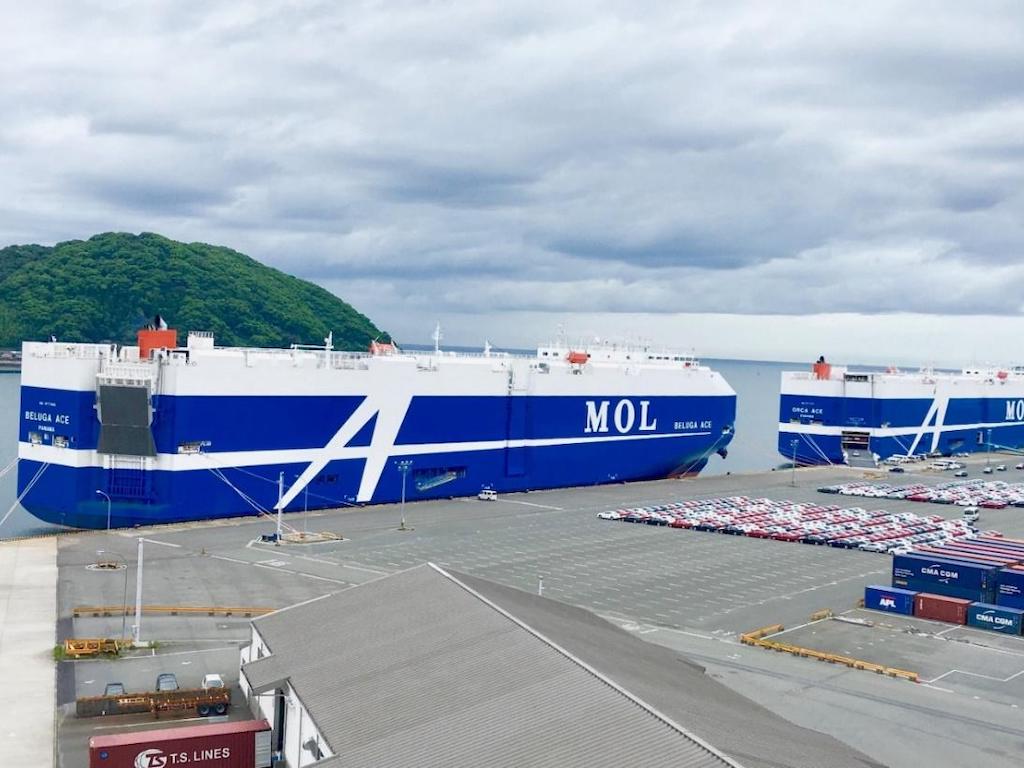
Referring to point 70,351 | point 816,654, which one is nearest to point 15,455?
point 70,351

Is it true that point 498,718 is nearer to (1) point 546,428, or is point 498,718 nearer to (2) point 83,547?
(2) point 83,547

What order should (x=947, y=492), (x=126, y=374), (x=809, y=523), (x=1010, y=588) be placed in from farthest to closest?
(x=947, y=492)
(x=809, y=523)
(x=126, y=374)
(x=1010, y=588)

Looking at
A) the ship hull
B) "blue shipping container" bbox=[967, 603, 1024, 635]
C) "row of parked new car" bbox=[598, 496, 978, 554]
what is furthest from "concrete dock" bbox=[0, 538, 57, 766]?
the ship hull

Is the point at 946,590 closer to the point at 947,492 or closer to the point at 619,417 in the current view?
the point at 619,417

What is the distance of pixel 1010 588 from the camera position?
45.1 m

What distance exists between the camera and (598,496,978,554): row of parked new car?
63.3m

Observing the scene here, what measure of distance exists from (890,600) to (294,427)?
1429 inches

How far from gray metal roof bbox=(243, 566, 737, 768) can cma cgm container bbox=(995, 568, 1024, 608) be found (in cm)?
2801

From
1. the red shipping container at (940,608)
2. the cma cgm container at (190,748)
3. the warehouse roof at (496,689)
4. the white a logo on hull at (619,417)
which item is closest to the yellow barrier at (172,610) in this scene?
the warehouse roof at (496,689)

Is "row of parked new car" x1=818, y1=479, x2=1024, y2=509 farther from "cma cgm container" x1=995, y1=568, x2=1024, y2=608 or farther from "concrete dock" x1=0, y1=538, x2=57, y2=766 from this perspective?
"concrete dock" x1=0, y1=538, x2=57, y2=766

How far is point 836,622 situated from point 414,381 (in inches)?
1425

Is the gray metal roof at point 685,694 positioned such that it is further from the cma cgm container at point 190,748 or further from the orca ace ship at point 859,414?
the orca ace ship at point 859,414

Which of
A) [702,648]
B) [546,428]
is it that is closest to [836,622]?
[702,648]

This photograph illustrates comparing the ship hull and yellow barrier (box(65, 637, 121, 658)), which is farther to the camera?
the ship hull
